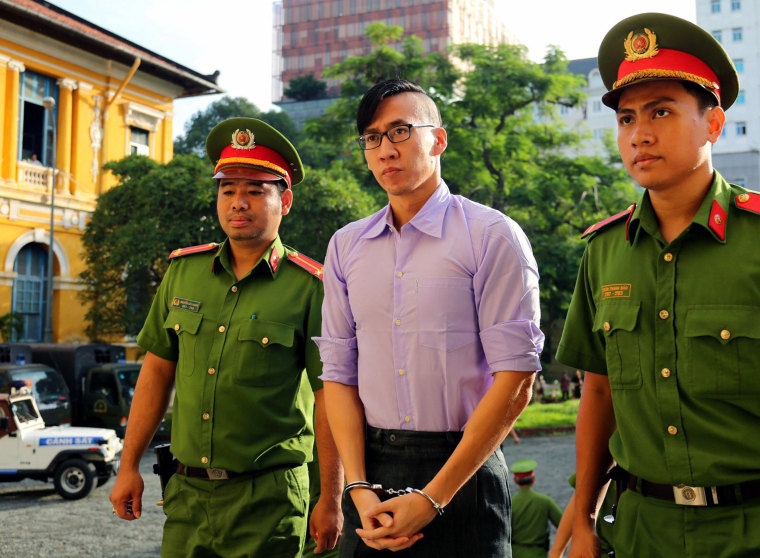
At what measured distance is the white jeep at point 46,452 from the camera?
12.2m

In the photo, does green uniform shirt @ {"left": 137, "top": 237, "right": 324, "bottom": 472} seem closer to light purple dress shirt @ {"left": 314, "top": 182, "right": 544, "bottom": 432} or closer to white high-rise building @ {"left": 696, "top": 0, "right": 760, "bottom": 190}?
light purple dress shirt @ {"left": 314, "top": 182, "right": 544, "bottom": 432}

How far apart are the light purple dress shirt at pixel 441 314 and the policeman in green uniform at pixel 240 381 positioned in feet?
2.81

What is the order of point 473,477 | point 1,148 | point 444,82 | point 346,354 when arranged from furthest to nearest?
point 444,82, point 1,148, point 346,354, point 473,477

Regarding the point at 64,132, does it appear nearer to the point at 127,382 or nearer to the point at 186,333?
the point at 127,382

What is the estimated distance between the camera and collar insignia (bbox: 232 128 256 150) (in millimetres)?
3917

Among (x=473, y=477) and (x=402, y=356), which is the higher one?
(x=402, y=356)

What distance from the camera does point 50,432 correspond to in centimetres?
1256

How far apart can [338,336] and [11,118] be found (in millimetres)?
24126

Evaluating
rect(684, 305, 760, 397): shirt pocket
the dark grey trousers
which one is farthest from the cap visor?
rect(684, 305, 760, 397): shirt pocket

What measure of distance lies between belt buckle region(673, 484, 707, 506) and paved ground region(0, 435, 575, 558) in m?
7.41

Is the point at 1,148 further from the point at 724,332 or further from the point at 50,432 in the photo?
the point at 724,332

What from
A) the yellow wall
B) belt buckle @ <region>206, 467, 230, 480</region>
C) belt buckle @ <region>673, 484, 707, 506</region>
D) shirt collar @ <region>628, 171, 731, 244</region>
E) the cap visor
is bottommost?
belt buckle @ <region>206, 467, 230, 480</region>

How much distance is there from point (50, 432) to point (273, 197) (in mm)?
10135

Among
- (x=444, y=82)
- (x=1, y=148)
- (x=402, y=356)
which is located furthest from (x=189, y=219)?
(x=402, y=356)
